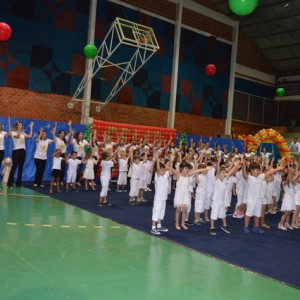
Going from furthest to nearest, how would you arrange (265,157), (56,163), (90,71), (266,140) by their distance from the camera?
(266,140) < (90,71) < (265,157) < (56,163)

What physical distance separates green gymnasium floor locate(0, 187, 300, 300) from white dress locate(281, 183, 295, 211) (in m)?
2.96

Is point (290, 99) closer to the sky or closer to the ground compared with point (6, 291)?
closer to the sky

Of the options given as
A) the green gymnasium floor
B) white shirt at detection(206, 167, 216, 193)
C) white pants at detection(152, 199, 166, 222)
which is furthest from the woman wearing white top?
the green gymnasium floor

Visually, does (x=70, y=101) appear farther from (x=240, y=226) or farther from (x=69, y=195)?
(x=240, y=226)

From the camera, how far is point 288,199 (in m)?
7.70

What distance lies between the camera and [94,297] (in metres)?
3.75

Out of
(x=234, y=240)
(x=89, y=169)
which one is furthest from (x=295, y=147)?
(x=234, y=240)

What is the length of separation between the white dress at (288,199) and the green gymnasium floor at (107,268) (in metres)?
2.96

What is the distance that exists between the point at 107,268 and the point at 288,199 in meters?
4.59

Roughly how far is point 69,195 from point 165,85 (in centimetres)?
894

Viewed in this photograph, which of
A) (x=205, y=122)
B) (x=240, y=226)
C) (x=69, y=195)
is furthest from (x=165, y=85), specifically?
(x=240, y=226)

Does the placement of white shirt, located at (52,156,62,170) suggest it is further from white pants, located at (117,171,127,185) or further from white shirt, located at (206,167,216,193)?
white shirt, located at (206,167,216,193)

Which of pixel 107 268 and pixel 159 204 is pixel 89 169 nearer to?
pixel 159 204

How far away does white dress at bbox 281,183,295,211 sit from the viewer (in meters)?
7.66
